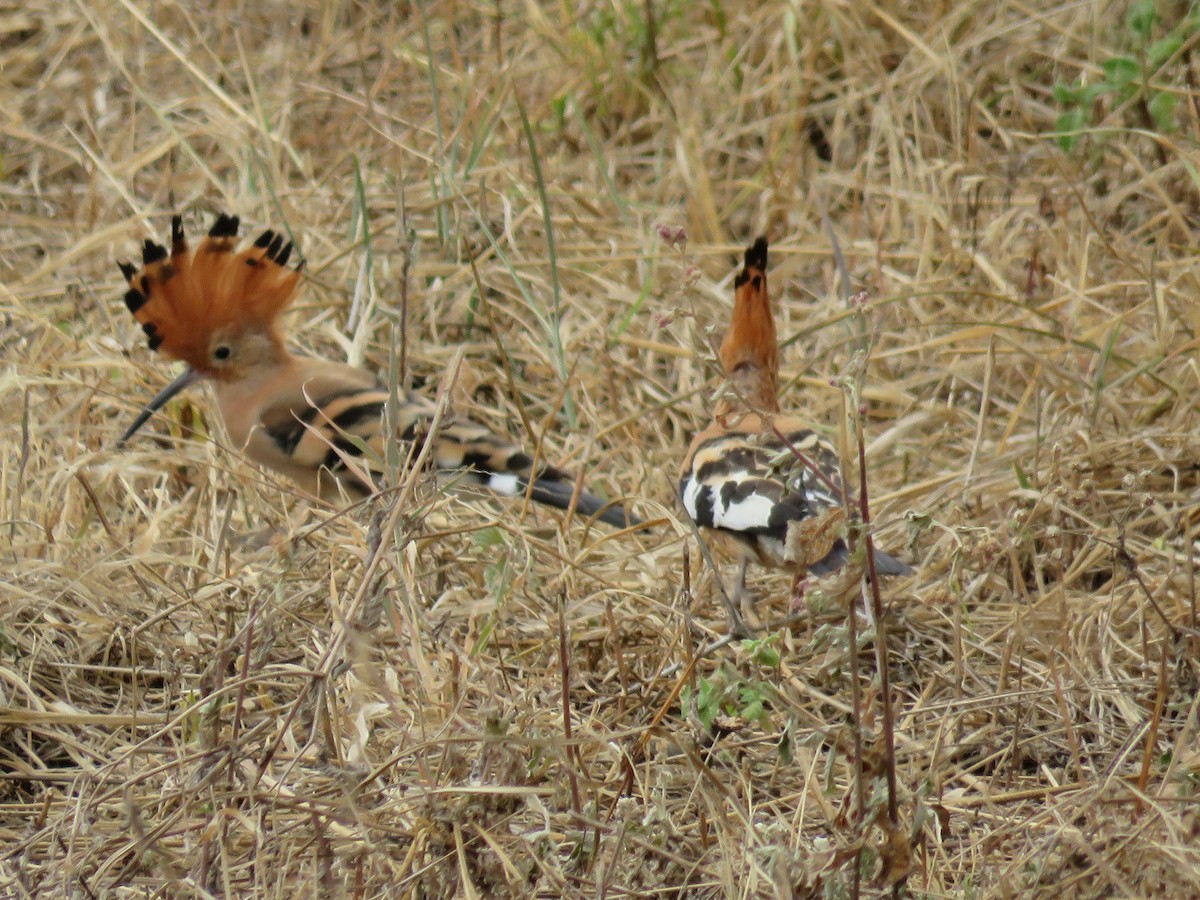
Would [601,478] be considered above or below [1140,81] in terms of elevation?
below

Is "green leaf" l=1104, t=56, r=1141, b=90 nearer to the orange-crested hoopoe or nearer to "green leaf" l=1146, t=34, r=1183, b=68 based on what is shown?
"green leaf" l=1146, t=34, r=1183, b=68

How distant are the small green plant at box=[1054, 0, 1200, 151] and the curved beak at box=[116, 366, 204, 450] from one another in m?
2.60

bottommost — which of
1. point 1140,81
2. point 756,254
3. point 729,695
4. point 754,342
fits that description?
point 729,695

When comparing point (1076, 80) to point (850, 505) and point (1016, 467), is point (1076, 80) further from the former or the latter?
point (850, 505)

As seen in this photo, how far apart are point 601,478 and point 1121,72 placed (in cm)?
201

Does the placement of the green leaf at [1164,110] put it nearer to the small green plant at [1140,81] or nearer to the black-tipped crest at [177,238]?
the small green plant at [1140,81]

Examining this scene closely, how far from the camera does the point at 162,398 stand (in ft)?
15.4

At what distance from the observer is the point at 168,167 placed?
5902 millimetres

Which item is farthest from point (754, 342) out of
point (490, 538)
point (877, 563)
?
point (490, 538)

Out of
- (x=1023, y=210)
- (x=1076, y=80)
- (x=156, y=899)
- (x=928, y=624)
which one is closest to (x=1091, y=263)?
(x=1023, y=210)

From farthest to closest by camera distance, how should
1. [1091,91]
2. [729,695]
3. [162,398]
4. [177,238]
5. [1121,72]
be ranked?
1. [1121,72]
2. [1091,91]
3. [162,398]
4. [177,238]
5. [729,695]

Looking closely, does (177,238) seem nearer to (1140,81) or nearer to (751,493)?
(751,493)

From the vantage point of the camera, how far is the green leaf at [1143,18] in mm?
5000

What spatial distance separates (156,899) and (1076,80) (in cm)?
435
